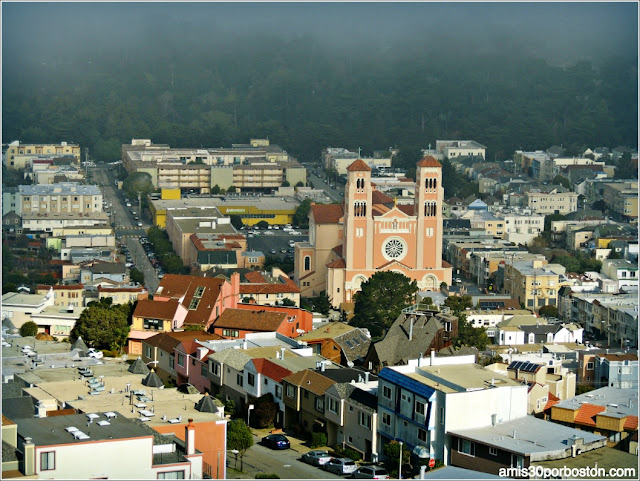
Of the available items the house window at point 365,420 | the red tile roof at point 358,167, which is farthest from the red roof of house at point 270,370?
the red tile roof at point 358,167

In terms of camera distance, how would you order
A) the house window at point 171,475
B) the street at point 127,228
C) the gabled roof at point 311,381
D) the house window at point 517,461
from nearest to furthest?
1. the house window at point 171,475
2. the house window at point 517,461
3. the gabled roof at point 311,381
4. the street at point 127,228

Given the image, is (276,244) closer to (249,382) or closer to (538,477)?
(249,382)

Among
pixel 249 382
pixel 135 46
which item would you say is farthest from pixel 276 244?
pixel 135 46

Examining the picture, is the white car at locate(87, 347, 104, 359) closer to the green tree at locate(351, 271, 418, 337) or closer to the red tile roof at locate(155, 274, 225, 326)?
the red tile roof at locate(155, 274, 225, 326)

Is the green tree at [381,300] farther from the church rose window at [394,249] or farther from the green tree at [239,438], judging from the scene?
the green tree at [239,438]

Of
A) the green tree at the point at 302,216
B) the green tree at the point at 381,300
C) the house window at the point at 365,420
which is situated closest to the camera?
the house window at the point at 365,420

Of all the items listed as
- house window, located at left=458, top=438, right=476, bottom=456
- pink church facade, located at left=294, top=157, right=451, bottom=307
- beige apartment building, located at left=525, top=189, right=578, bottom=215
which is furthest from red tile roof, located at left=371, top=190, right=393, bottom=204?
house window, located at left=458, top=438, right=476, bottom=456

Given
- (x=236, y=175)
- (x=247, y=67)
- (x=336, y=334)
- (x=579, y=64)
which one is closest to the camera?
(x=336, y=334)
